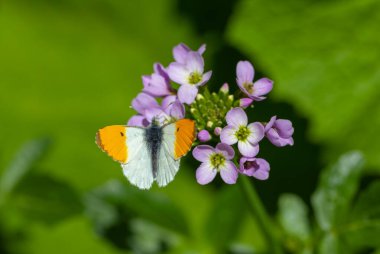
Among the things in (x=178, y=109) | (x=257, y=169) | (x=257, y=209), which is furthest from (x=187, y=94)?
(x=257, y=209)

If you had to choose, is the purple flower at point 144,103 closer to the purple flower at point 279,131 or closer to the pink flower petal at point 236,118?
the pink flower petal at point 236,118

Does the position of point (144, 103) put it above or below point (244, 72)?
below

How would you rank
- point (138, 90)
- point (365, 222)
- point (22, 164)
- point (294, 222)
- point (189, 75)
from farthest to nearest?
point (138, 90)
point (22, 164)
point (294, 222)
point (365, 222)
point (189, 75)

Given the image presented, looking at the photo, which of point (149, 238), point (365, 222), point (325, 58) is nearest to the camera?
point (365, 222)

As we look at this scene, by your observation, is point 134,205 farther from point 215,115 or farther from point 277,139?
point 277,139

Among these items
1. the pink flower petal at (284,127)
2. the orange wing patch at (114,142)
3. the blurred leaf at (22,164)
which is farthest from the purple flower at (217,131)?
the blurred leaf at (22,164)

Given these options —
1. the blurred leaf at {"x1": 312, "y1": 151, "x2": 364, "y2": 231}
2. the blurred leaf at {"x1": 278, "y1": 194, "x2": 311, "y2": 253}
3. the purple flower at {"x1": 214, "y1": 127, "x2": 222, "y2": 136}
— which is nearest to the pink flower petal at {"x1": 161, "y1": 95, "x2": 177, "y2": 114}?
the purple flower at {"x1": 214, "y1": 127, "x2": 222, "y2": 136}

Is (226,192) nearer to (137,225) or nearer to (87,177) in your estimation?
(137,225)
